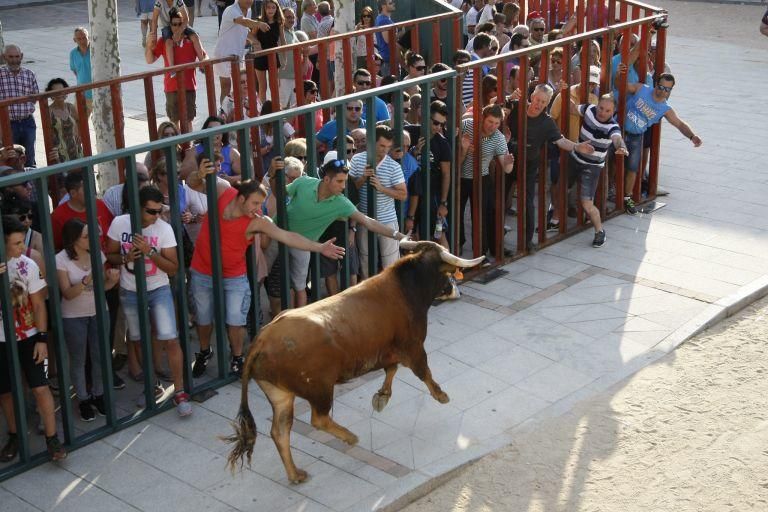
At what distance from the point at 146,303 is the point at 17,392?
1249mm

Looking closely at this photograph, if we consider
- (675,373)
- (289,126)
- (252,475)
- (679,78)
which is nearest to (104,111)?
(289,126)

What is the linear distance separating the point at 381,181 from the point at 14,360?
383 centimetres

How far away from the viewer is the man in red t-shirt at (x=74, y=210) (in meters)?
8.57

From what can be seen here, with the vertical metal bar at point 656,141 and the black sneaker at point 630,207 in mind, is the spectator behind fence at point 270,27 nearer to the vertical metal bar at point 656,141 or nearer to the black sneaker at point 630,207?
the vertical metal bar at point 656,141

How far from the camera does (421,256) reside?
27.3 feet

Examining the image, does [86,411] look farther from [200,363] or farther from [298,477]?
[298,477]

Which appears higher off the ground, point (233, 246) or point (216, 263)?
point (233, 246)

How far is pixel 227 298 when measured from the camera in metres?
9.12

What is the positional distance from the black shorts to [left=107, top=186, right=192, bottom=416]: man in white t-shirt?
922 millimetres

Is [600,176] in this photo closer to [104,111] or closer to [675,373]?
[675,373]

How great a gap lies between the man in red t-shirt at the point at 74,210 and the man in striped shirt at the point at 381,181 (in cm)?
245

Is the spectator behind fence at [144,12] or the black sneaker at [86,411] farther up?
the spectator behind fence at [144,12]

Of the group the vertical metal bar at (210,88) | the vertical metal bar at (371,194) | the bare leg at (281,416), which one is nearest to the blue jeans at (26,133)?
the vertical metal bar at (210,88)

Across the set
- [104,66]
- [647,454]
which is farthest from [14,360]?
[104,66]
